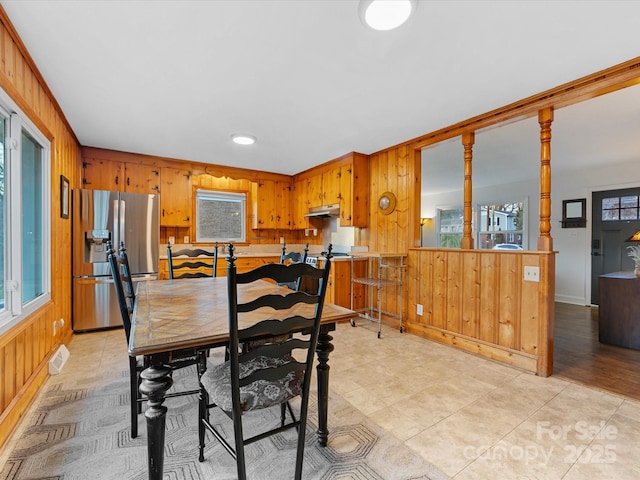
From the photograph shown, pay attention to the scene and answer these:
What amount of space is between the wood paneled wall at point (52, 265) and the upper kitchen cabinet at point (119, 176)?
537mm

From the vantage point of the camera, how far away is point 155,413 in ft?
3.85

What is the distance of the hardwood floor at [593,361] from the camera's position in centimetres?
244

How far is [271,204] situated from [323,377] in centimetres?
428

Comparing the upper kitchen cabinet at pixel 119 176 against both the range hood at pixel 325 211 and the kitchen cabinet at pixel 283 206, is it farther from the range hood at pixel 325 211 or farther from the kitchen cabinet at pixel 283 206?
the range hood at pixel 325 211

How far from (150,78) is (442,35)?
2.08 m

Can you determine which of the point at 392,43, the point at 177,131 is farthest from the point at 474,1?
the point at 177,131

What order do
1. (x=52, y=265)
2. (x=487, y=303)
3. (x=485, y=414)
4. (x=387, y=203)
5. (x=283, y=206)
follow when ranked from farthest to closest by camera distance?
1. (x=283, y=206)
2. (x=387, y=203)
3. (x=487, y=303)
4. (x=52, y=265)
5. (x=485, y=414)

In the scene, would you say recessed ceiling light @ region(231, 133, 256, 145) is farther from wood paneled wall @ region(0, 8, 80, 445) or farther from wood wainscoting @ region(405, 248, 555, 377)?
wood wainscoting @ region(405, 248, 555, 377)

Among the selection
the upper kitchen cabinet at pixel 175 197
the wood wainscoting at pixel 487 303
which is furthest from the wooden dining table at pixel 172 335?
the upper kitchen cabinet at pixel 175 197

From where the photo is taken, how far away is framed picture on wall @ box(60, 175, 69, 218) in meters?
3.13

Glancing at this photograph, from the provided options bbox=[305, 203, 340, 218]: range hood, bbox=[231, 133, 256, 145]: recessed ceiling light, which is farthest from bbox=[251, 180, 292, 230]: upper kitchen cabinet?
bbox=[231, 133, 256, 145]: recessed ceiling light

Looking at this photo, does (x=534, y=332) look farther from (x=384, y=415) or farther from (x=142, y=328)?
(x=142, y=328)

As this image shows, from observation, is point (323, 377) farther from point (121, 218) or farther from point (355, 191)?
point (121, 218)

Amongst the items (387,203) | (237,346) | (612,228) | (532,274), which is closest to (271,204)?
(387,203)
